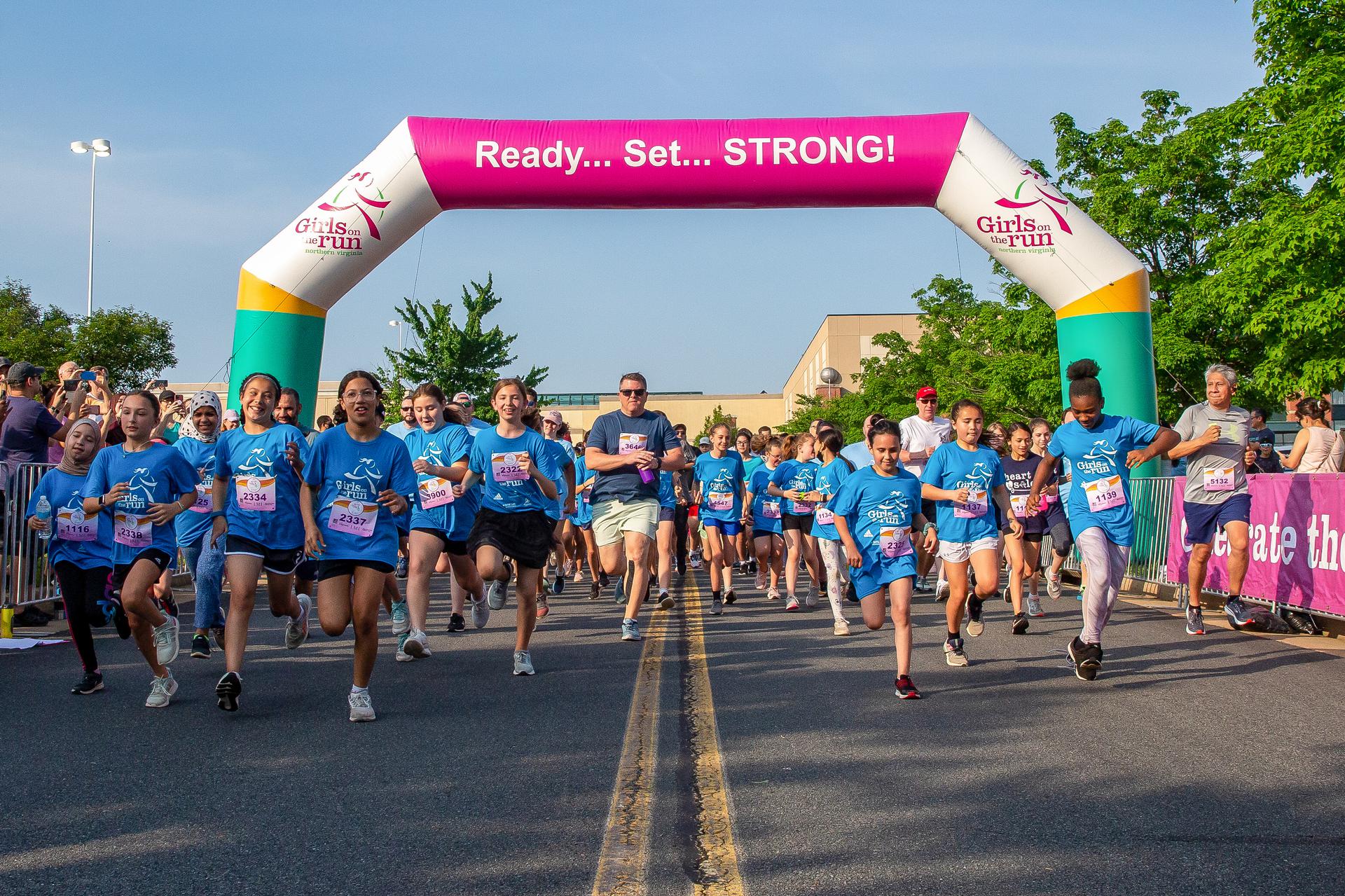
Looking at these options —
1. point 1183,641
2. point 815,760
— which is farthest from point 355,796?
point 1183,641

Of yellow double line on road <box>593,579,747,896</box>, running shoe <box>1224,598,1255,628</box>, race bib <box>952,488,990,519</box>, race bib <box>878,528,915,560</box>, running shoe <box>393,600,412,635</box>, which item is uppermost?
race bib <box>952,488,990,519</box>

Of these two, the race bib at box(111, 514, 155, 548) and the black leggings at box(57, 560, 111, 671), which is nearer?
the race bib at box(111, 514, 155, 548)

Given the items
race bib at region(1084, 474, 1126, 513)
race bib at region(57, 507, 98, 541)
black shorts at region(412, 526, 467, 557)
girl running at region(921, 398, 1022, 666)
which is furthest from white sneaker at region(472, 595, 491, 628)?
race bib at region(1084, 474, 1126, 513)

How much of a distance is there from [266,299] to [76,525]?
868cm

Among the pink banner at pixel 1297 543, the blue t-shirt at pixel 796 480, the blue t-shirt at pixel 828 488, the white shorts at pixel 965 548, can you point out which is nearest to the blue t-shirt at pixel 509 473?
the white shorts at pixel 965 548

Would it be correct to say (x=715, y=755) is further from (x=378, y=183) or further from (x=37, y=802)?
(x=378, y=183)

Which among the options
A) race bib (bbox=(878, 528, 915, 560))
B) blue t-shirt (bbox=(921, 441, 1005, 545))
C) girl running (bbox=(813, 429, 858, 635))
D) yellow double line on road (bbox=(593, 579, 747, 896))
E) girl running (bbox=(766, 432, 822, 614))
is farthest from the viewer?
girl running (bbox=(766, 432, 822, 614))

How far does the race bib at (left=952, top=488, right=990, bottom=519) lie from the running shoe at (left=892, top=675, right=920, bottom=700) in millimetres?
1777

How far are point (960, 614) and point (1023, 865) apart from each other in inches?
180

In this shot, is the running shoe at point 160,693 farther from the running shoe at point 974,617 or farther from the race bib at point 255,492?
the running shoe at point 974,617

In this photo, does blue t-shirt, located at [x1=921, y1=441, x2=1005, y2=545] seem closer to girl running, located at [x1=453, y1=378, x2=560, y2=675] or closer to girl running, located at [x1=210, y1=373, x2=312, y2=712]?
girl running, located at [x1=453, y1=378, x2=560, y2=675]

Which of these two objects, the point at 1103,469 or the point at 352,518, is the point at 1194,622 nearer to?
the point at 1103,469

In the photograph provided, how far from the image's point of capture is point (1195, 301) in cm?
2377

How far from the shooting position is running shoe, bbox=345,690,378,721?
19.9 ft
